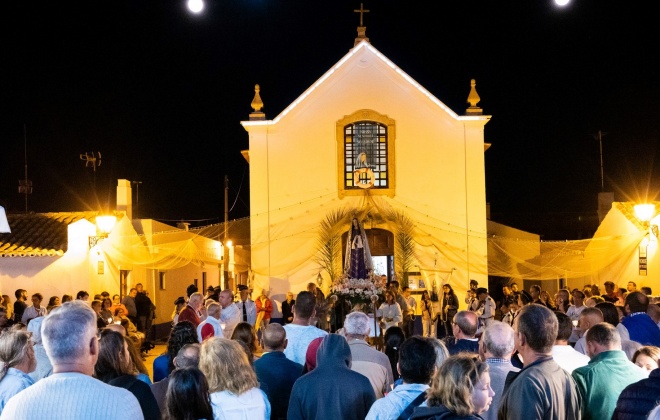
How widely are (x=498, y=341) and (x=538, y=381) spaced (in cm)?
113

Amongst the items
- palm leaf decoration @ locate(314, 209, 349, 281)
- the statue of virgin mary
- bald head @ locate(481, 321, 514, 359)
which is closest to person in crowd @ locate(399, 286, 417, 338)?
the statue of virgin mary

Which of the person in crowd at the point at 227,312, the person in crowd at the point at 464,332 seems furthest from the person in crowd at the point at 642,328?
→ the person in crowd at the point at 227,312

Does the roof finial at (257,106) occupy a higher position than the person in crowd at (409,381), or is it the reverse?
the roof finial at (257,106)

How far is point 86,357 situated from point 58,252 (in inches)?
776

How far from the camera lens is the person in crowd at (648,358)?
6.69 meters

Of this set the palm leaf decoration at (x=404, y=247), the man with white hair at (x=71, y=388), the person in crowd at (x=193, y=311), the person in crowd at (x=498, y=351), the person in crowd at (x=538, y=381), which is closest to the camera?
the man with white hair at (x=71, y=388)

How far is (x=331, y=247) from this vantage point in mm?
25641

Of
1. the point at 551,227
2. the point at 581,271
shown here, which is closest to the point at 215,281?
the point at 581,271

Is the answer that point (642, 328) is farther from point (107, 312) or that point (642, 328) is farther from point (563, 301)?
point (107, 312)

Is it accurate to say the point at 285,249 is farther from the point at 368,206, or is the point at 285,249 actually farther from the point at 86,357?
the point at 86,357

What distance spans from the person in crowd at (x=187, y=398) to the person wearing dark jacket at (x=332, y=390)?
1147 mm

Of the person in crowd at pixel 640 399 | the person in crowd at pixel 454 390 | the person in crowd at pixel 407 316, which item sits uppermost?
the person in crowd at pixel 454 390

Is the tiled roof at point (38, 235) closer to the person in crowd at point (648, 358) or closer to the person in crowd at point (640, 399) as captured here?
the person in crowd at point (648, 358)

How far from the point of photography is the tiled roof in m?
22.6
